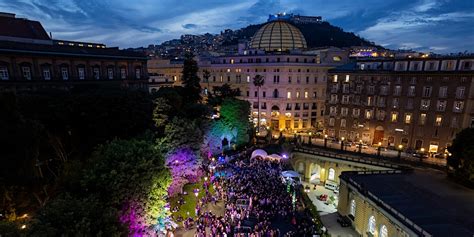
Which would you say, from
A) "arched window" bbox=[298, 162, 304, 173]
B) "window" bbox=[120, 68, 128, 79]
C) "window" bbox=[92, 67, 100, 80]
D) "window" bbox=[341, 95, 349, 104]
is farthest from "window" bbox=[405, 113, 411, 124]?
"window" bbox=[92, 67, 100, 80]

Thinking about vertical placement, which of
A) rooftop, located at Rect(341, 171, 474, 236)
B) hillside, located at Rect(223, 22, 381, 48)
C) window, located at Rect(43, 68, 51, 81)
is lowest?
rooftop, located at Rect(341, 171, 474, 236)

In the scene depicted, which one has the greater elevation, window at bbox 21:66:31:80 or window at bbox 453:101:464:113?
window at bbox 21:66:31:80

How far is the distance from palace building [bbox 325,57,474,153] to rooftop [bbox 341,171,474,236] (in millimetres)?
13415

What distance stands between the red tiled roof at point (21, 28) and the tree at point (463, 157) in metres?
67.4

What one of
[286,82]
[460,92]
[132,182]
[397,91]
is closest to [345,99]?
[397,91]

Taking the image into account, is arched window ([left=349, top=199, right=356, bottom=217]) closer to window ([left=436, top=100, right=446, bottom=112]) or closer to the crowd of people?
the crowd of people

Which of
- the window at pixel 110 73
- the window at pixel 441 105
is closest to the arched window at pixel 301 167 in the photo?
the window at pixel 441 105

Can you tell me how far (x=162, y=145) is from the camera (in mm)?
33719

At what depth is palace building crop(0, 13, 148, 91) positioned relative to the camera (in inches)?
1572

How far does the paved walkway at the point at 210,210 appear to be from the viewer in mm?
27719

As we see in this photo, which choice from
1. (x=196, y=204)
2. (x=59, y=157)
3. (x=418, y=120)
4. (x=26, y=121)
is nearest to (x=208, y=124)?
(x=196, y=204)

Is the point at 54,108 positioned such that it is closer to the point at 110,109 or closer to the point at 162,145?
the point at 110,109

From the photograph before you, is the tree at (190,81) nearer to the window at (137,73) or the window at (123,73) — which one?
the window at (137,73)

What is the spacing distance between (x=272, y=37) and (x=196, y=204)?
66231 millimetres
